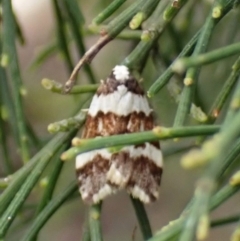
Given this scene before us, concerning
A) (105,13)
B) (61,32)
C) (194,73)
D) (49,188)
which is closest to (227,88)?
(194,73)

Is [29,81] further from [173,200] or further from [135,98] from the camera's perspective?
[135,98]

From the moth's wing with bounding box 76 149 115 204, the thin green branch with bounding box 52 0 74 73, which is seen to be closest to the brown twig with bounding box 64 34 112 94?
the moth's wing with bounding box 76 149 115 204

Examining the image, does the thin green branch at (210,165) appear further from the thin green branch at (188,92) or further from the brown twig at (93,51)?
the brown twig at (93,51)

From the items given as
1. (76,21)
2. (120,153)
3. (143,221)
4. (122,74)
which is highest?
(76,21)

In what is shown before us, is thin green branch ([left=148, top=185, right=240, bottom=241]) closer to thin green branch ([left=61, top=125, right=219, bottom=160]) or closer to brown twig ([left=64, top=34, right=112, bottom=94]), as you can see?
thin green branch ([left=61, top=125, right=219, bottom=160])

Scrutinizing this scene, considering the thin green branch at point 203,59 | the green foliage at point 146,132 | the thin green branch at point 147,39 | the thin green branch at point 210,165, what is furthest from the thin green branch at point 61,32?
the thin green branch at point 210,165

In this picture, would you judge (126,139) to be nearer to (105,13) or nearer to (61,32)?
(105,13)
